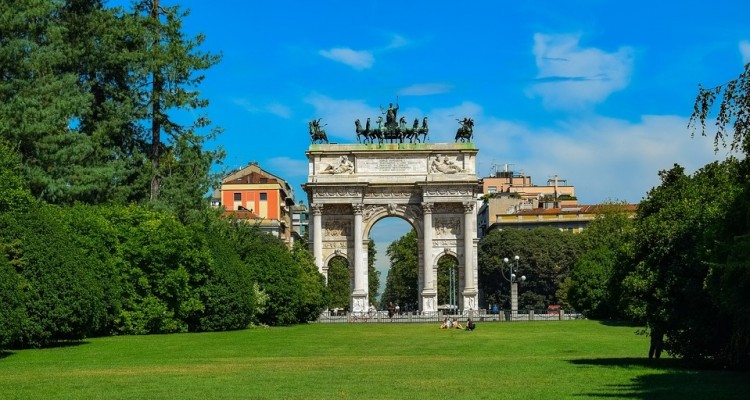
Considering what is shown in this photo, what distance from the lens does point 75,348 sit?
32438 mm

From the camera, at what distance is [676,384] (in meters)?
19.5

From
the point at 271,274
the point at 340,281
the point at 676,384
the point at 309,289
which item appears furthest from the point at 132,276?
the point at 340,281

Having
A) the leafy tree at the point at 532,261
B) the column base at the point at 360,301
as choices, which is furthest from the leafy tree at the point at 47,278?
the leafy tree at the point at 532,261

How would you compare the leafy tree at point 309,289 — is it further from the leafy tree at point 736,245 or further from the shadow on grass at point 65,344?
the leafy tree at point 736,245

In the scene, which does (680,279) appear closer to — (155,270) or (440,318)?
(155,270)

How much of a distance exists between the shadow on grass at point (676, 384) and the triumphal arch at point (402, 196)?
195ft

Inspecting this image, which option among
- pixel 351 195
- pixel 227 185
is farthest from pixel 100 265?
pixel 227 185

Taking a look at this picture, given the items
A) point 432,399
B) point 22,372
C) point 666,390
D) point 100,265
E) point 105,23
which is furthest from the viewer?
point 105,23

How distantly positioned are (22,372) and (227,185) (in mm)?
99515

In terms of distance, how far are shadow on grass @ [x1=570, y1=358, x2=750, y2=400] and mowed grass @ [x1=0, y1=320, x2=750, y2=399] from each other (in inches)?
0.8

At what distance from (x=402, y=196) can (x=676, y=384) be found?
6650cm

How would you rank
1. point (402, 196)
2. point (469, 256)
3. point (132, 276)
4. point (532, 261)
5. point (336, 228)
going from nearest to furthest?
point (132, 276) → point (469, 256) → point (402, 196) → point (336, 228) → point (532, 261)

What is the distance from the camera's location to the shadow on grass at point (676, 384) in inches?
689

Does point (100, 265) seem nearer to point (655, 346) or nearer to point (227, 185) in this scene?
point (655, 346)
